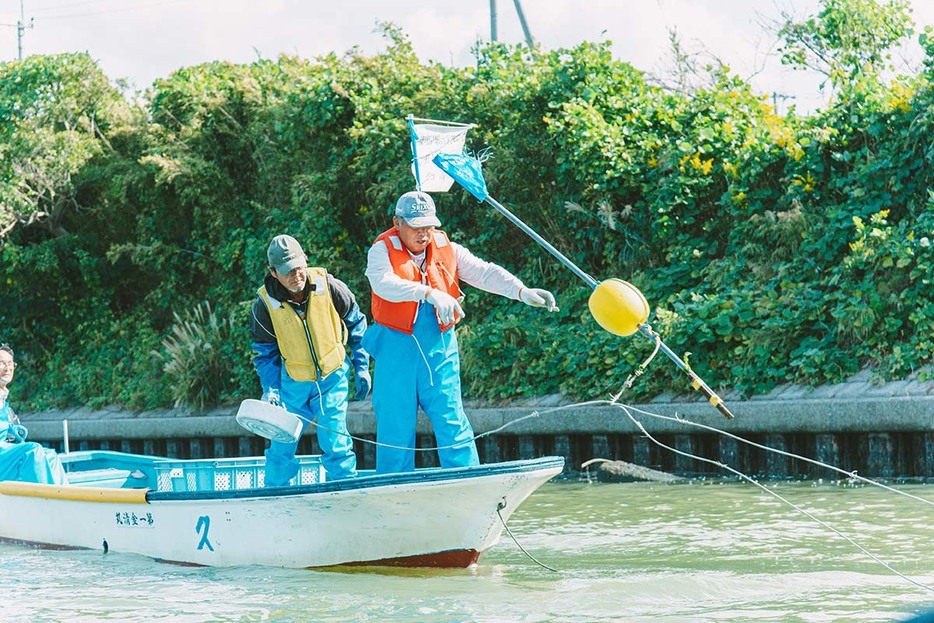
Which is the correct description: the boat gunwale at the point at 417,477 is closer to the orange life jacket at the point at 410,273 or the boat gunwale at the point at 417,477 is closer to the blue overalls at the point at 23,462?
the orange life jacket at the point at 410,273

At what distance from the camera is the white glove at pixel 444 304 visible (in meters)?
7.19

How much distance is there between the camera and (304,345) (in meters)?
7.91

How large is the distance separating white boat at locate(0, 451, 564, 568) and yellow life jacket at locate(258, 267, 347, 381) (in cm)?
73

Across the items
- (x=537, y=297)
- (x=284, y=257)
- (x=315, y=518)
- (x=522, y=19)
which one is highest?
(x=522, y=19)

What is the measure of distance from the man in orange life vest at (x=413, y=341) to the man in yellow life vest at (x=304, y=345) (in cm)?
39

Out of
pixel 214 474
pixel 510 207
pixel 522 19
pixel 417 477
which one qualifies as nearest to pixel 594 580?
pixel 417 477

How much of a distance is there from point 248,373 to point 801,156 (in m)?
7.48

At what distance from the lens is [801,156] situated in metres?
14.4

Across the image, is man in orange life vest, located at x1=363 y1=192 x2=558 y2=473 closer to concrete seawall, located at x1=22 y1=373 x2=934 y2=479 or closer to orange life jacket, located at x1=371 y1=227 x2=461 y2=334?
orange life jacket, located at x1=371 y1=227 x2=461 y2=334

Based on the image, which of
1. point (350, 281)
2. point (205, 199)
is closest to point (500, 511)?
point (350, 281)

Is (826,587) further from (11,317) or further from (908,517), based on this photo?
(11,317)

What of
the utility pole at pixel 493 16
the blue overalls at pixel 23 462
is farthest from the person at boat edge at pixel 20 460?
the utility pole at pixel 493 16

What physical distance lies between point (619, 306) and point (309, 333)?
1.90m

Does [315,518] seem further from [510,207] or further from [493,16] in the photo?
[493,16]
